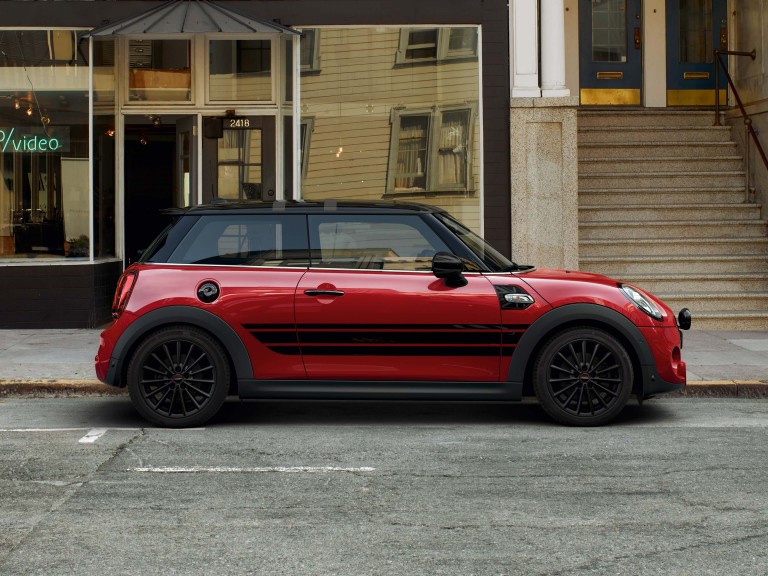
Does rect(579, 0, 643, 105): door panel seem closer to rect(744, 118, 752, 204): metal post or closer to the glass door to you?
rect(744, 118, 752, 204): metal post

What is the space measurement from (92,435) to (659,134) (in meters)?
10.8

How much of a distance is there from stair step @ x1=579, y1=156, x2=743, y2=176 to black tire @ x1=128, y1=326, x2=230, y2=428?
886 cm

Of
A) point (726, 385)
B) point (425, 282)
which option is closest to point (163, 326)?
point (425, 282)

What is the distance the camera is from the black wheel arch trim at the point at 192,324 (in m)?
7.98

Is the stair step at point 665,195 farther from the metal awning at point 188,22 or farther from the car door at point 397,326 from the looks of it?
the car door at point 397,326

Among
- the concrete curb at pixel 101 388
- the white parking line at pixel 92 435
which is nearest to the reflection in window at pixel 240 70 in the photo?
the concrete curb at pixel 101 388

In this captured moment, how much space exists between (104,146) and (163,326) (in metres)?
6.85

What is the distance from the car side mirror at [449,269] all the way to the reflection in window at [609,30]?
10477mm

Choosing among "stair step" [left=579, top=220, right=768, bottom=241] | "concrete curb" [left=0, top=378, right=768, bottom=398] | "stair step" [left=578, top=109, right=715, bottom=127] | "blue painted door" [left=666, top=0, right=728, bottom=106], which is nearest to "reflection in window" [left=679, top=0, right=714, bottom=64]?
"blue painted door" [left=666, top=0, right=728, bottom=106]

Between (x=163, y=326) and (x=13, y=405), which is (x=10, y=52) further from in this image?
(x=163, y=326)

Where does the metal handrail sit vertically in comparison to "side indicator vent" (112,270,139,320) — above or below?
above

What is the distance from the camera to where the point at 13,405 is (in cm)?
928

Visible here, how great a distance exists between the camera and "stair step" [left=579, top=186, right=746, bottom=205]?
15.3m

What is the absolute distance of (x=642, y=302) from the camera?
8086 mm
